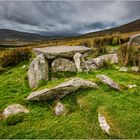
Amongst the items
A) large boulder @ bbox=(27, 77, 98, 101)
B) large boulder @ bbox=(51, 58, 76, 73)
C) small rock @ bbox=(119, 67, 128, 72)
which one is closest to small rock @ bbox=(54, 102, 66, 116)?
large boulder @ bbox=(27, 77, 98, 101)

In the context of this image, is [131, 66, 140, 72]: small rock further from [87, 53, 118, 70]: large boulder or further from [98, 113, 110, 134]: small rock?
[98, 113, 110, 134]: small rock

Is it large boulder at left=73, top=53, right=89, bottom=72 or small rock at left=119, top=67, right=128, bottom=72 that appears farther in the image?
small rock at left=119, top=67, right=128, bottom=72

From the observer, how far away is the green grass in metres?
7.68

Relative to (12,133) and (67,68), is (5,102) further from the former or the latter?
(67,68)

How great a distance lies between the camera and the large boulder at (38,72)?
11906 mm

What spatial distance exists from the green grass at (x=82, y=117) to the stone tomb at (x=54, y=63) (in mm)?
1891

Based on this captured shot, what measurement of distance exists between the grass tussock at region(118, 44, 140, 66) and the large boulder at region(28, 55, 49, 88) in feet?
16.2

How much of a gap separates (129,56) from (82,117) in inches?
Result: 307

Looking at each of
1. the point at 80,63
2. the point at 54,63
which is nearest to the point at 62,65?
the point at 54,63

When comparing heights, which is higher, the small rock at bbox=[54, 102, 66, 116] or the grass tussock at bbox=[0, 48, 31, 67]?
the grass tussock at bbox=[0, 48, 31, 67]

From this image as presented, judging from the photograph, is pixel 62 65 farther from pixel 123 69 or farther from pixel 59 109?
pixel 59 109

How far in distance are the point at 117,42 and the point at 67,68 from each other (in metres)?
13.4

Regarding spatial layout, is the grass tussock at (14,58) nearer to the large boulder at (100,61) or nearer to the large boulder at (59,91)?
the large boulder at (100,61)

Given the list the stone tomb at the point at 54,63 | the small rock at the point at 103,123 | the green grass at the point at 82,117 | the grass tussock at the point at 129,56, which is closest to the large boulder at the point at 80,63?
the stone tomb at the point at 54,63
